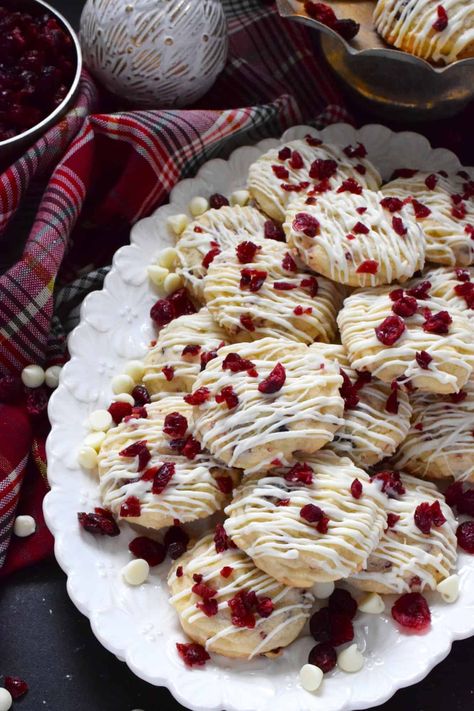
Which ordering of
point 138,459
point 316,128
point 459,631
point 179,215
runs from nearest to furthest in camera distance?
point 459,631 → point 138,459 → point 179,215 → point 316,128

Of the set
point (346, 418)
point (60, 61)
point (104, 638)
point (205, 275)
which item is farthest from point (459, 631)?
point (60, 61)

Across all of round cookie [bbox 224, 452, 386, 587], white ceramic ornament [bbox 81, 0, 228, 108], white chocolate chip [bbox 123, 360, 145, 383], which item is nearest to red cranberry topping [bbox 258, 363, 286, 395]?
round cookie [bbox 224, 452, 386, 587]

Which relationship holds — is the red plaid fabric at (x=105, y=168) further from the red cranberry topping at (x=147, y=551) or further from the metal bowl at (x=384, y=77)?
the red cranberry topping at (x=147, y=551)

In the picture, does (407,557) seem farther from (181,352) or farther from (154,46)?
(154,46)

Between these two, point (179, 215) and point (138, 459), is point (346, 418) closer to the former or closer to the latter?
point (138, 459)

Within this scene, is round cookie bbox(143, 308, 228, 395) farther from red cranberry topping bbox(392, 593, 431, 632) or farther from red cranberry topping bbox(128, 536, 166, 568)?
red cranberry topping bbox(392, 593, 431, 632)

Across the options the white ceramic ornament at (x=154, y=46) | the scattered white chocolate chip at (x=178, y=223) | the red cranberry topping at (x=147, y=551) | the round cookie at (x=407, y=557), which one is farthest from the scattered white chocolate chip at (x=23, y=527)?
the white ceramic ornament at (x=154, y=46)

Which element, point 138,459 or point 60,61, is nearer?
point 138,459
